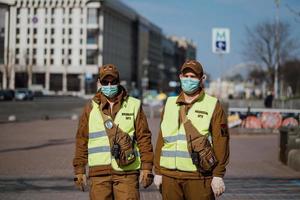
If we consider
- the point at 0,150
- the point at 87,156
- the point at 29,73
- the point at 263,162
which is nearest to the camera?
→ the point at 87,156

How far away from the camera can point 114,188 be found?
5.16 meters

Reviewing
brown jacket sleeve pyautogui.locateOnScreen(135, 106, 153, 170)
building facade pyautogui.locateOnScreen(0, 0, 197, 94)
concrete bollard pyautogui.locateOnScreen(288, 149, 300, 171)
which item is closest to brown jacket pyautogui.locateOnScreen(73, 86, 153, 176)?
brown jacket sleeve pyautogui.locateOnScreen(135, 106, 153, 170)

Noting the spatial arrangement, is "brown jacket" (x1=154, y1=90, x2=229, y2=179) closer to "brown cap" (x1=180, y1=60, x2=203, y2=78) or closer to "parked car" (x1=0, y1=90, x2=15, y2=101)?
"brown cap" (x1=180, y1=60, x2=203, y2=78)

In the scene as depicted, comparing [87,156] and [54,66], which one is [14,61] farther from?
[87,156]

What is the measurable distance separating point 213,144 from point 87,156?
128 cm

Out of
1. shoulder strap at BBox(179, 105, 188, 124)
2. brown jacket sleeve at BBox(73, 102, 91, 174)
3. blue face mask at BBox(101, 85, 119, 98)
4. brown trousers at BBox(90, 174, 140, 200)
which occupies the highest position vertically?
blue face mask at BBox(101, 85, 119, 98)

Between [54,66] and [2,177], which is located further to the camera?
[54,66]

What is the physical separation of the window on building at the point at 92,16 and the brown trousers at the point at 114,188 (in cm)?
13504

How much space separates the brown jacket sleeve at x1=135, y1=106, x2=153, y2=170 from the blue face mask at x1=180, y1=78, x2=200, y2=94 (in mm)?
677

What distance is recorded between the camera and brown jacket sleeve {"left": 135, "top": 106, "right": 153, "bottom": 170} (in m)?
5.29

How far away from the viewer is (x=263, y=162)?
14672mm

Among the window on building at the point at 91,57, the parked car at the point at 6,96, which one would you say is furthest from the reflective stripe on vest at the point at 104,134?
the window on building at the point at 91,57

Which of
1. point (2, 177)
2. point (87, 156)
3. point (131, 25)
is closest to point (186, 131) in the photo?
point (87, 156)

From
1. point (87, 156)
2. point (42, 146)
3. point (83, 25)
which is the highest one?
point (83, 25)
